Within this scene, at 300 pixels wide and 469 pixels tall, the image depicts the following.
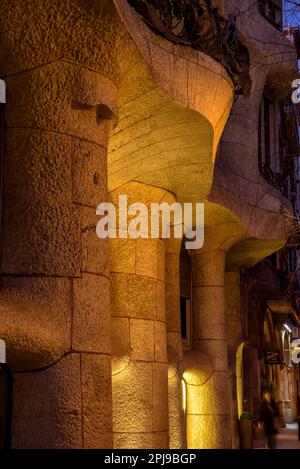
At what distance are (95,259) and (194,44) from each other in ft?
10.7

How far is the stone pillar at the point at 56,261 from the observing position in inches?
291

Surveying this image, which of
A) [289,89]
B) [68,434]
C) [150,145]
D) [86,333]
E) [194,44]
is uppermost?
[289,89]

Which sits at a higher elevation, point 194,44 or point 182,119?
point 194,44

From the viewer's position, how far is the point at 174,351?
570 inches

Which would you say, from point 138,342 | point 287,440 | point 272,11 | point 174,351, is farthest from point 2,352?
point 287,440

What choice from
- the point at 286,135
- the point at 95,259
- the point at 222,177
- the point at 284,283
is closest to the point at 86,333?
the point at 95,259

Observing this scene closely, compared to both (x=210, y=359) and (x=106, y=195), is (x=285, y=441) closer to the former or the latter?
(x=210, y=359)

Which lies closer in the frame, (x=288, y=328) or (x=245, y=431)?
(x=245, y=431)

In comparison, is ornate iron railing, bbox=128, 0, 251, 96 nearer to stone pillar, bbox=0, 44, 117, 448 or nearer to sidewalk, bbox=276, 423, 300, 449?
stone pillar, bbox=0, 44, 117, 448

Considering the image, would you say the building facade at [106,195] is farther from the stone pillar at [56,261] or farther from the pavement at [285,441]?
the pavement at [285,441]

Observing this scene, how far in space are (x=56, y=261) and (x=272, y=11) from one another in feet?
45.7

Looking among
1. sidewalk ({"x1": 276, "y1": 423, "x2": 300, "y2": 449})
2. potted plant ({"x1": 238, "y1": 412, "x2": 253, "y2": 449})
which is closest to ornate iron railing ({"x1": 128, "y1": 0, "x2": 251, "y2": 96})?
potted plant ({"x1": 238, "y1": 412, "x2": 253, "y2": 449})

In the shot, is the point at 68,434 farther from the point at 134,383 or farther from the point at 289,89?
the point at 289,89

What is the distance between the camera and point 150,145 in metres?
11.1
